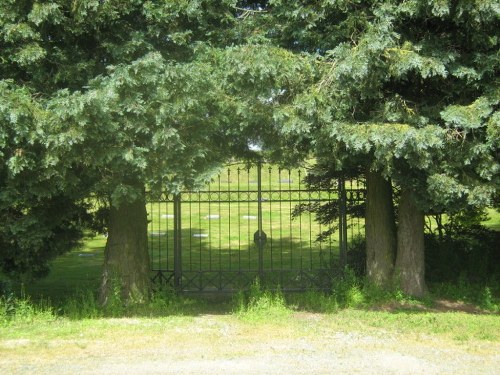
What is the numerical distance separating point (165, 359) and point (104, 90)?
3.14 meters

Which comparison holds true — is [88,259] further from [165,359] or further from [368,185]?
[165,359]

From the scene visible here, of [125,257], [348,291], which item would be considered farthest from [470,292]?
[125,257]

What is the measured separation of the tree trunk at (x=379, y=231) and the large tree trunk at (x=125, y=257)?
370 centimetres

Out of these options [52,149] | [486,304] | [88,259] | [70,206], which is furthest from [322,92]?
[88,259]

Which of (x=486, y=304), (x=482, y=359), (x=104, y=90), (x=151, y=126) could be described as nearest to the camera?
(x=482, y=359)

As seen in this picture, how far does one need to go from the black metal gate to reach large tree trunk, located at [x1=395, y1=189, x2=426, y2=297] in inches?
42.1

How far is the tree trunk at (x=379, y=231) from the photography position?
10113 millimetres

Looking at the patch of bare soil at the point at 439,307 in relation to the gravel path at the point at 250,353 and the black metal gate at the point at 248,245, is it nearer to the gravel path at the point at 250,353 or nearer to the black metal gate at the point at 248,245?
the black metal gate at the point at 248,245

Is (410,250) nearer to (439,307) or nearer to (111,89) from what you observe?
(439,307)

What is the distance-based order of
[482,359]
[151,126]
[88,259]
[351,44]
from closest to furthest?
[482,359] < [151,126] < [351,44] < [88,259]

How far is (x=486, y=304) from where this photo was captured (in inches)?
389

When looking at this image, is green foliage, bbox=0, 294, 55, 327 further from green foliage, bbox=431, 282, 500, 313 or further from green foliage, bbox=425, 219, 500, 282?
green foliage, bbox=425, 219, 500, 282

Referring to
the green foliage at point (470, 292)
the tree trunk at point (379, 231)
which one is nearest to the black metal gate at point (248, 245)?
the tree trunk at point (379, 231)

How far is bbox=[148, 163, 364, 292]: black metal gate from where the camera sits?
1067 cm
